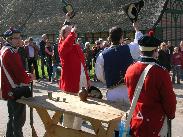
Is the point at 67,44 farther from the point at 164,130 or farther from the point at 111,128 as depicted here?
the point at 164,130

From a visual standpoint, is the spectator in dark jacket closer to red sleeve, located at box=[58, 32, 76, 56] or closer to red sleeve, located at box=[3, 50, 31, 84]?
red sleeve, located at box=[58, 32, 76, 56]

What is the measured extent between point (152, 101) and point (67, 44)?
10.9 ft

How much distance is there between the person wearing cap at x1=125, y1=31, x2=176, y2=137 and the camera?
4.79 meters

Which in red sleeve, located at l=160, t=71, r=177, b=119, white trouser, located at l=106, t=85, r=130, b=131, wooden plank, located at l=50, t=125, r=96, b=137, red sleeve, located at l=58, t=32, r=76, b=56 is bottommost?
wooden plank, located at l=50, t=125, r=96, b=137

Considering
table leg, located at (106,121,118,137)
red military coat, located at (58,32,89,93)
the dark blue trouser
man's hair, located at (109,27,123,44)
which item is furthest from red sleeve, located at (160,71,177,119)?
red military coat, located at (58,32,89,93)

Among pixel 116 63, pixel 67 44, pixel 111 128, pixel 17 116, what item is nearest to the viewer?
pixel 111 128

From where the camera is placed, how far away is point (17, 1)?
127ft

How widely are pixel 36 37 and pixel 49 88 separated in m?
19.8

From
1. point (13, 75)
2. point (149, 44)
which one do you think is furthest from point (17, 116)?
point (149, 44)

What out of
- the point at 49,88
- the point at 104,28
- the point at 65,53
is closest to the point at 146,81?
the point at 65,53

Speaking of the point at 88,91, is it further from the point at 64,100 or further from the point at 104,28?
the point at 104,28

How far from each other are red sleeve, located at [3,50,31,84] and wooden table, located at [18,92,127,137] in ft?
1.26

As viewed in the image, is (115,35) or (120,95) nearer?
(115,35)

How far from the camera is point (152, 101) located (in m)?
4.87
